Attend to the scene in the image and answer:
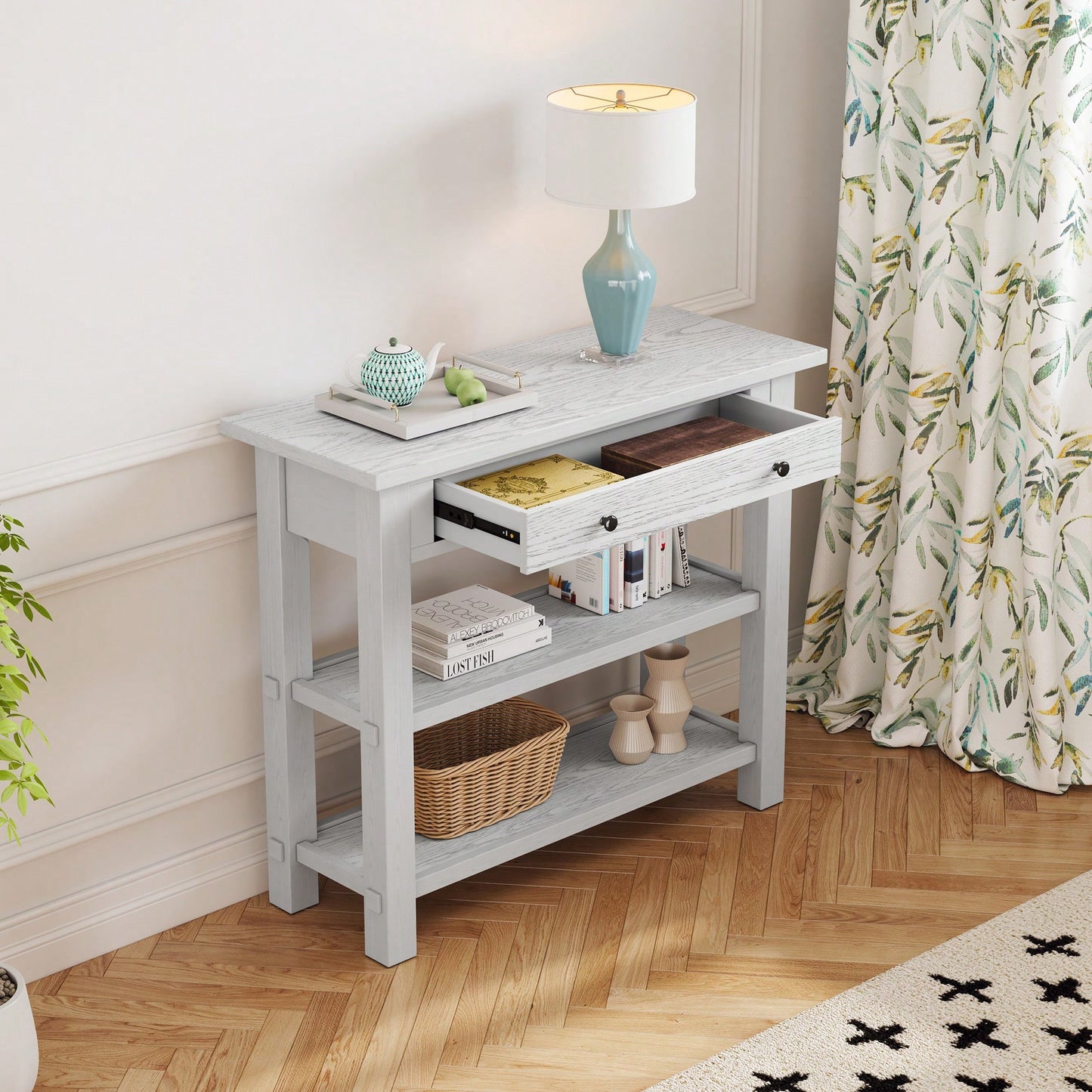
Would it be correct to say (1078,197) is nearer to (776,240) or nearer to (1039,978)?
(776,240)

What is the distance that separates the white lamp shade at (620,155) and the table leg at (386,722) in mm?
621

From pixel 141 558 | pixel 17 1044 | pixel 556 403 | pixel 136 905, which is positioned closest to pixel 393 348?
pixel 556 403

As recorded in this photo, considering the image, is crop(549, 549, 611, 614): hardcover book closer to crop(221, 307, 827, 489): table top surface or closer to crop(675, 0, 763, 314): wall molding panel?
crop(221, 307, 827, 489): table top surface

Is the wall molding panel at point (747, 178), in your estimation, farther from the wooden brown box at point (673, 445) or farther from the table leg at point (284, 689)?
the table leg at point (284, 689)

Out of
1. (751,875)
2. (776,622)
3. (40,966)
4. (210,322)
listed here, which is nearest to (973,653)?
(776,622)

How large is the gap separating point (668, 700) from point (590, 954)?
0.54m

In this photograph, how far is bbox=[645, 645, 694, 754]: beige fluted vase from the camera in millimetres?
2857

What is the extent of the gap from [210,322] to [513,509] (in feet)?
1.94

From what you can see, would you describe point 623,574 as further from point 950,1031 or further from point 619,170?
point 950,1031

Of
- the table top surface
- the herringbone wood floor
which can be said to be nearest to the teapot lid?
the table top surface

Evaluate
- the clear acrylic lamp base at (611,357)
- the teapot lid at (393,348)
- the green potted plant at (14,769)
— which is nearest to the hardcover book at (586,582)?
the clear acrylic lamp base at (611,357)

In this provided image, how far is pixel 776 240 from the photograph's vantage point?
10.4 feet

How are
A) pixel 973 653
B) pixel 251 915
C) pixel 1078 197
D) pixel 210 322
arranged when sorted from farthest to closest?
pixel 973 653
pixel 1078 197
pixel 251 915
pixel 210 322

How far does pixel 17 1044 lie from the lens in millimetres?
2074
